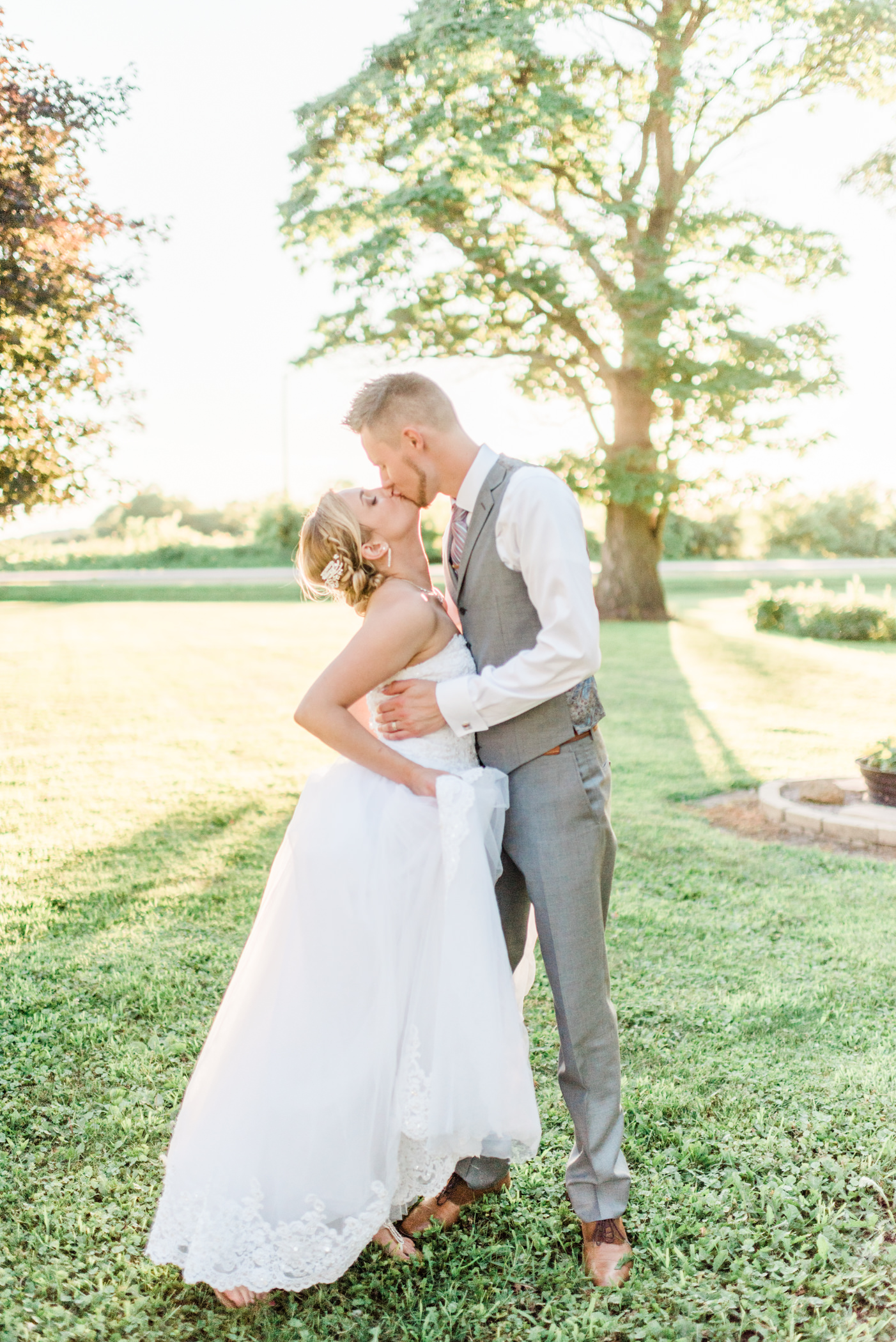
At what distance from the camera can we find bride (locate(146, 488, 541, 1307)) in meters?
2.31

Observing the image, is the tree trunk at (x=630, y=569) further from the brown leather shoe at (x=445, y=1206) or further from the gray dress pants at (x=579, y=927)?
the gray dress pants at (x=579, y=927)

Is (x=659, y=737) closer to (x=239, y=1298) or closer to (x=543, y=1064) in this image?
(x=543, y=1064)

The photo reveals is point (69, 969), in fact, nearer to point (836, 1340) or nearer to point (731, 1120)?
point (731, 1120)

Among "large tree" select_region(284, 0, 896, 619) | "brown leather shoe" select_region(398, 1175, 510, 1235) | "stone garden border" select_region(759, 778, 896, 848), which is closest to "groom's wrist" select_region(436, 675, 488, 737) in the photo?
"brown leather shoe" select_region(398, 1175, 510, 1235)

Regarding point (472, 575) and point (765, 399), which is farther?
point (765, 399)

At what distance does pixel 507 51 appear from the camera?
15.7 metres

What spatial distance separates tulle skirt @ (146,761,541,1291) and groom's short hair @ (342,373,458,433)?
2.75 ft

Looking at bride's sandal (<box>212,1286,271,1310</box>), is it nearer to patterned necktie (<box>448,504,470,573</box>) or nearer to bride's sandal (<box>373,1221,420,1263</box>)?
bride's sandal (<box>373,1221,420,1263</box>)

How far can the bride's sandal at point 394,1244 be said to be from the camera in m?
2.56

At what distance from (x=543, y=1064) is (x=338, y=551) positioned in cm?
202

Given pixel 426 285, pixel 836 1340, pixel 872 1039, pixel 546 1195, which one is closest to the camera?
pixel 836 1340

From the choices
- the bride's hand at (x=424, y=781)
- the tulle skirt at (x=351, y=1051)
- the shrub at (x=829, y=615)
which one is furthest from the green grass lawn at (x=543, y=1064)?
the shrub at (x=829, y=615)

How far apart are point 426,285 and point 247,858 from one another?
47.2ft

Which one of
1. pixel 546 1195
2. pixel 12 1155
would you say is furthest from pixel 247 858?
pixel 546 1195
